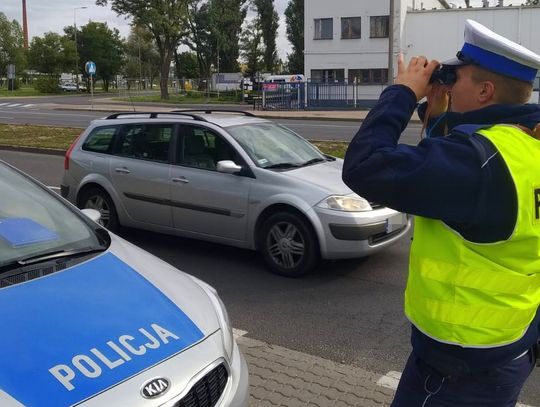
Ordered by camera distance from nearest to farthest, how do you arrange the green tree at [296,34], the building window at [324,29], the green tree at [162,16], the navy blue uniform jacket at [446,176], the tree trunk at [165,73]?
the navy blue uniform jacket at [446,176] < the building window at [324,29] < the green tree at [162,16] < the tree trunk at [165,73] < the green tree at [296,34]

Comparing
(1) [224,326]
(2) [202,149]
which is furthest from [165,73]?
(1) [224,326]

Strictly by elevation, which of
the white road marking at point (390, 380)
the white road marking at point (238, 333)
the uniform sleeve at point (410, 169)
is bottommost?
the white road marking at point (390, 380)

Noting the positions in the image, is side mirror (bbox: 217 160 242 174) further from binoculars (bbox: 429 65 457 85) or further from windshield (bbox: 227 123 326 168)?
binoculars (bbox: 429 65 457 85)

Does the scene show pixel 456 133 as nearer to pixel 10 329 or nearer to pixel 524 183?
pixel 524 183

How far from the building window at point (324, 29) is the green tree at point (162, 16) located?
12899mm

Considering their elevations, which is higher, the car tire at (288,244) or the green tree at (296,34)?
the green tree at (296,34)

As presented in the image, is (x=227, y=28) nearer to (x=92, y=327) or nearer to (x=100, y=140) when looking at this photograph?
(x=100, y=140)

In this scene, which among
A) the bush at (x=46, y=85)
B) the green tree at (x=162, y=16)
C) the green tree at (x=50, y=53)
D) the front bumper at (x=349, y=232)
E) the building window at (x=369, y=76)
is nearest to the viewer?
the front bumper at (x=349, y=232)

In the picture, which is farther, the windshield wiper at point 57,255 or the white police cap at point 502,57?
the windshield wiper at point 57,255

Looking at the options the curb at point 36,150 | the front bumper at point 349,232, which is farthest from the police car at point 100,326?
the curb at point 36,150

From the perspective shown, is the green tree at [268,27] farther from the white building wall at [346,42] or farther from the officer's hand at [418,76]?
the officer's hand at [418,76]

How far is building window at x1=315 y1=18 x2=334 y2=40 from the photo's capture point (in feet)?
135

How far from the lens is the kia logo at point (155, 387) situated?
2.05m

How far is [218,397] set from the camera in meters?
2.37
